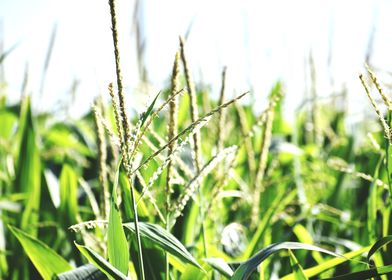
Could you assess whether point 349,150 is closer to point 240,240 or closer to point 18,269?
point 240,240

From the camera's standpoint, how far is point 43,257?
129cm

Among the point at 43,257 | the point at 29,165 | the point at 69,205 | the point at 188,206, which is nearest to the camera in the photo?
the point at 43,257

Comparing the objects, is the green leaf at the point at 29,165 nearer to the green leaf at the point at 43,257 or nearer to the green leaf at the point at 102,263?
the green leaf at the point at 43,257

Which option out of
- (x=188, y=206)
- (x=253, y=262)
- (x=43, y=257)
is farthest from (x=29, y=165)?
(x=253, y=262)

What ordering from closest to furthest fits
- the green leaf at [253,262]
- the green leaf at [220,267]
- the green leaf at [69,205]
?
the green leaf at [253,262]
the green leaf at [220,267]
the green leaf at [69,205]

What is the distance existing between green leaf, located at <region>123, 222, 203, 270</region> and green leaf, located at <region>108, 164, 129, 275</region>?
43 mm

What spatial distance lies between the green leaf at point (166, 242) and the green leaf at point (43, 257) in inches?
12.3

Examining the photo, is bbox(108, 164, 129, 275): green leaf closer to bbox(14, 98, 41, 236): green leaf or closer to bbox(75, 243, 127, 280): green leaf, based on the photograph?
bbox(75, 243, 127, 280): green leaf

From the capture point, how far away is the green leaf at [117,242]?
1.01 meters

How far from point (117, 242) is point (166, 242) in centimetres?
8


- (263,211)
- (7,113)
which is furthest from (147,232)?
(7,113)

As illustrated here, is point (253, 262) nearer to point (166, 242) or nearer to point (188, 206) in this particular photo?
point (166, 242)

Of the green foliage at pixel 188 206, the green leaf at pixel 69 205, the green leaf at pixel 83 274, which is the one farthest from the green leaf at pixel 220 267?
the green leaf at pixel 69 205

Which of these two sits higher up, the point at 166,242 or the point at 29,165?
the point at 166,242
